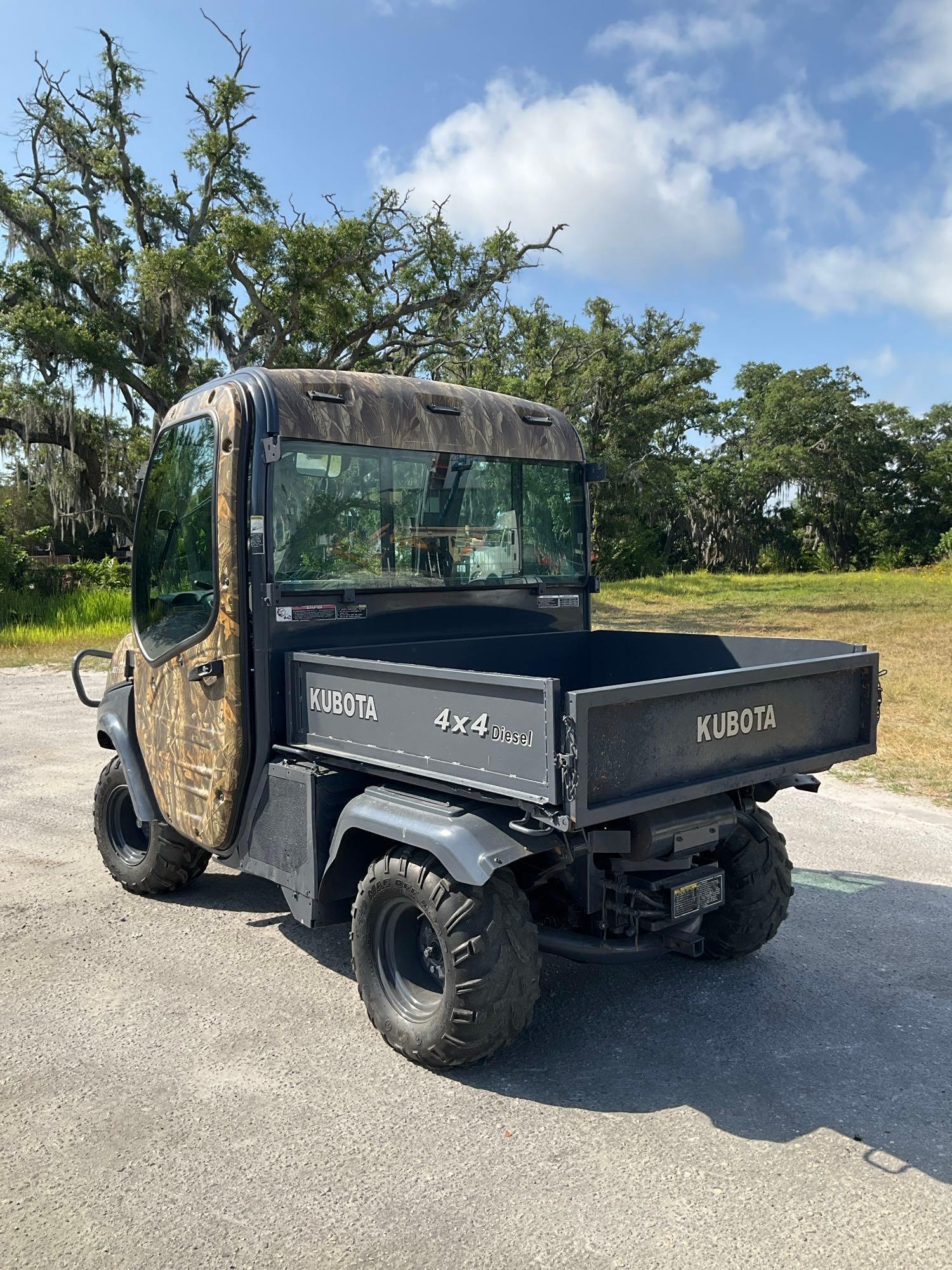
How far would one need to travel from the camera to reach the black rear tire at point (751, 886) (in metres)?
4.50

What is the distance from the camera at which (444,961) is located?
361 centimetres

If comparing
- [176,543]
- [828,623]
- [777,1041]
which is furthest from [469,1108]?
[828,623]

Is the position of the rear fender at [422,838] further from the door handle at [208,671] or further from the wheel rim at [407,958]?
the door handle at [208,671]

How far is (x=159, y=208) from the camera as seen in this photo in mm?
22062

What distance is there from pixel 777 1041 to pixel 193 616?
10.3ft

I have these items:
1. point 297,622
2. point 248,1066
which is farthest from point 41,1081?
point 297,622

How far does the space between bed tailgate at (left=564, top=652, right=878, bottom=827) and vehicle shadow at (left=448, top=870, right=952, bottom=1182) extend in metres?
1.04

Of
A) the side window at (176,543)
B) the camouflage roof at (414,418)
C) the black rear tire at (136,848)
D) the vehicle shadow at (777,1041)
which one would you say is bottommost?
the vehicle shadow at (777,1041)

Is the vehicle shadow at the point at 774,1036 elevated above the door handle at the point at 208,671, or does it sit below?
below

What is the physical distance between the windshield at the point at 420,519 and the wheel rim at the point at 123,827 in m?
2.16

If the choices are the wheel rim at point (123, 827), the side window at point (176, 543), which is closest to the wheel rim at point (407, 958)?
the side window at point (176, 543)

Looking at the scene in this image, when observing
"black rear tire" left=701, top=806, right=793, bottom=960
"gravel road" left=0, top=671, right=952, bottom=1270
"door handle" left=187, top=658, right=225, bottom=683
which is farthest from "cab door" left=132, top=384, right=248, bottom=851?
"black rear tire" left=701, top=806, right=793, bottom=960

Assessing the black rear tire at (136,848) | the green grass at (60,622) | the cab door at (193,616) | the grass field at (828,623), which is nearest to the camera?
the cab door at (193,616)

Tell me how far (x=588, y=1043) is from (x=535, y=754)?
4.63 ft
